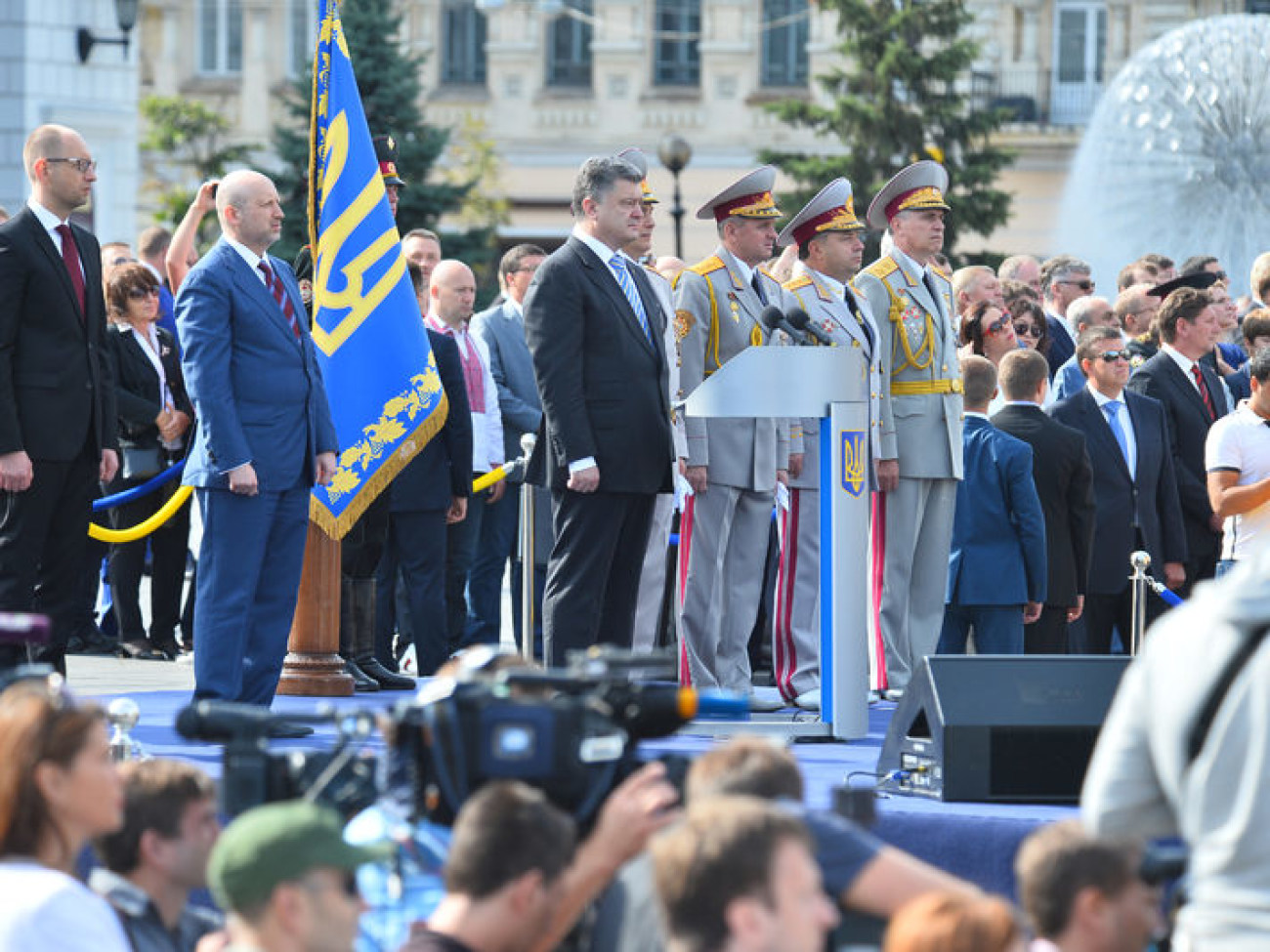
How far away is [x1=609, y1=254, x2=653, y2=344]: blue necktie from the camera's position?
8641 mm

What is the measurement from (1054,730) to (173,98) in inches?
1294

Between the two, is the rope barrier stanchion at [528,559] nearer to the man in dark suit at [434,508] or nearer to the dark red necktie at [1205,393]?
the man in dark suit at [434,508]

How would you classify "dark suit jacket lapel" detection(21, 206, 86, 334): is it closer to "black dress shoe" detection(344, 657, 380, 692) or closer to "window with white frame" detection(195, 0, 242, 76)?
"black dress shoe" detection(344, 657, 380, 692)

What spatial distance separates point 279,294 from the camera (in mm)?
8438

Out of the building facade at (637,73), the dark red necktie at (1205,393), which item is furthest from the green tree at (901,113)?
the dark red necktie at (1205,393)

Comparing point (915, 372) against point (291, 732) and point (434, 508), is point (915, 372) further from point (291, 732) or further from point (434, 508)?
point (291, 732)

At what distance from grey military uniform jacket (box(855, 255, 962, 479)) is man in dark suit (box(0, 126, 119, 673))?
3.10m

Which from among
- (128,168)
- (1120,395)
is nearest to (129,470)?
(1120,395)

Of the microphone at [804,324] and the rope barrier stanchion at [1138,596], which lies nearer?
the microphone at [804,324]

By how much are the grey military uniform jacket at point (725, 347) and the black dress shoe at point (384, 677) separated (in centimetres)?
175

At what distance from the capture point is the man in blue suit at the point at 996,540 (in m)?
9.90

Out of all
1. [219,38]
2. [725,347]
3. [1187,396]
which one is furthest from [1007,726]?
[219,38]

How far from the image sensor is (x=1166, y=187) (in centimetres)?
2448

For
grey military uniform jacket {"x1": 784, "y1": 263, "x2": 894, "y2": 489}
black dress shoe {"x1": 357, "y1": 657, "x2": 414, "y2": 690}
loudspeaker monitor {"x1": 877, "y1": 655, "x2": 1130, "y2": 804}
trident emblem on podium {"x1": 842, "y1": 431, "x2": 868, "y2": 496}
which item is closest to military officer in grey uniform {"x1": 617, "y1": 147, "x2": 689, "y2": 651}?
grey military uniform jacket {"x1": 784, "y1": 263, "x2": 894, "y2": 489}
